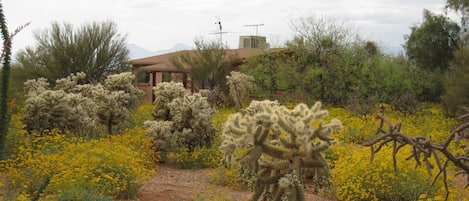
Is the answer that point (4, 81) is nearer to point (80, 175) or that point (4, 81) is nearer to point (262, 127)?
point (262, 127)

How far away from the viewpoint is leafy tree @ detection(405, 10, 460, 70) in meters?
33.6

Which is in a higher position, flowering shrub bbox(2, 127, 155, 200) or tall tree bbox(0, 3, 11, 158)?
tall tree bbox(0, 3, 11, 158)

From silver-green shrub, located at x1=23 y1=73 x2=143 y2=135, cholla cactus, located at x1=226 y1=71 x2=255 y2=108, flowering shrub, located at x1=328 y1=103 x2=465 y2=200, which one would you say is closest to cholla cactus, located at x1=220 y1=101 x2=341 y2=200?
flowering shrub, located at x1=328 y1=103 x2=465 y2=200

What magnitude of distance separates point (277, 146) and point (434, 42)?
108 ft

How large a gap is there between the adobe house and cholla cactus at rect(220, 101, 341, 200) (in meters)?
24.0

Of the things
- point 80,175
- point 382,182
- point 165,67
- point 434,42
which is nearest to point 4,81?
point 80,175

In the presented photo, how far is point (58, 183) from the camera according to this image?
816 centimetres

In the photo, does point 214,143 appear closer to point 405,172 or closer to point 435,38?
point 405,172

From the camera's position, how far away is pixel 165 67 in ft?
96.5

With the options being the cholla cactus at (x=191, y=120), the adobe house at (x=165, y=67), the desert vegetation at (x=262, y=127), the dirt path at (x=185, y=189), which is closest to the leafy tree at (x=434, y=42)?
the desert vegetation at (x=262, y=127)

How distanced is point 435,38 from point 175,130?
2493cm

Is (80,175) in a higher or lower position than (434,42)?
lower

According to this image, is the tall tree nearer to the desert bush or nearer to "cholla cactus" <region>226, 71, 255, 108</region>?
the desert bush

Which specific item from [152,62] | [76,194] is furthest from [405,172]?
[152,62]
